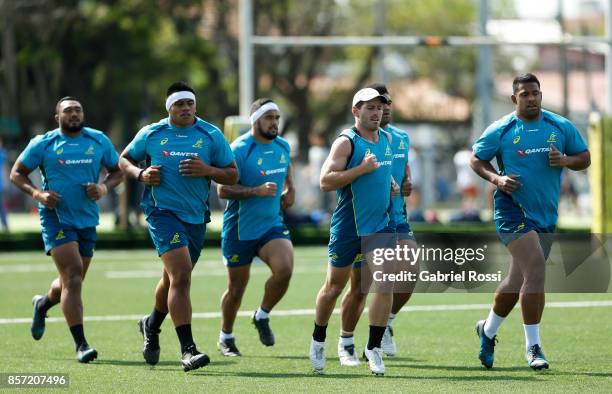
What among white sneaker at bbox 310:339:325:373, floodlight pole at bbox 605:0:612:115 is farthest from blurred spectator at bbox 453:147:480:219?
white sneaker at bbox 310:339:325:373

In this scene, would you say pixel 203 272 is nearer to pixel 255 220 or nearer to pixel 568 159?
pixel 255 220

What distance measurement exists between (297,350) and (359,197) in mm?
2239

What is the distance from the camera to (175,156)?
1150 cm

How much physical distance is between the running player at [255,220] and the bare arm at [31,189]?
1.51 meters

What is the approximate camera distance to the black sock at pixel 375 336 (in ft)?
36.0

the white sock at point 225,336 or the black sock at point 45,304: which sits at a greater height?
the black sock at point 45,304

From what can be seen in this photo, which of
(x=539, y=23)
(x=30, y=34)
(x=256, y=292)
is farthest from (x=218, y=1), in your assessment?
(x=256, y=292)

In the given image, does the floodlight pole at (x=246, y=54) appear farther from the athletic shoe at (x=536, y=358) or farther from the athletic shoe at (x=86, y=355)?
the athletic shoe at (x=536, y=358)

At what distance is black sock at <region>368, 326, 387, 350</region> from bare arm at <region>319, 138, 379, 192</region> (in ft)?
3.78

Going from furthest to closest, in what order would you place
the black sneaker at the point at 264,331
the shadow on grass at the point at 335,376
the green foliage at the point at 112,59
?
1. the green foliage at the point at 112,59
2. the black sneaker at the point at 264,331
3. the shadow on grass at the point at 335,376

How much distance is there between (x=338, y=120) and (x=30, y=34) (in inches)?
589

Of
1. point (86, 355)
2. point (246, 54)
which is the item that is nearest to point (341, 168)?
point (86, 355)

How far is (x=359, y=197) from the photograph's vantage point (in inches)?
439

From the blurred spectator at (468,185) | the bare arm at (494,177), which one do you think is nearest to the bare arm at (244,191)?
the bare arm at (494,177)
